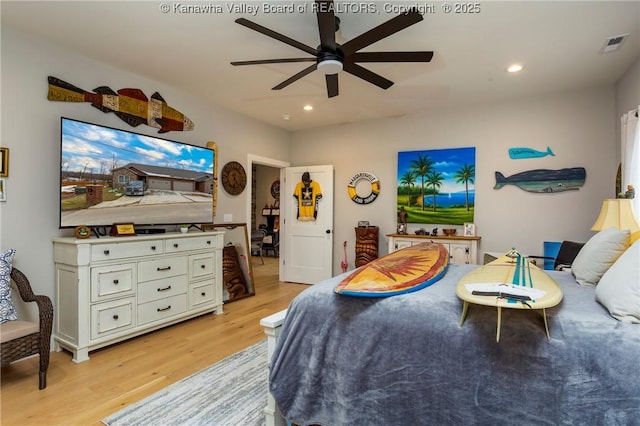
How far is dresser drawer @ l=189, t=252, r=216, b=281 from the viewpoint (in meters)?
3.55

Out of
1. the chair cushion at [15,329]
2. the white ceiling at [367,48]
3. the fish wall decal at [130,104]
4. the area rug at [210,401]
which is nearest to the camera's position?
the area rug at [210,401]

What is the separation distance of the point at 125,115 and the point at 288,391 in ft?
10.3

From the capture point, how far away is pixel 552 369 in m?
1.25

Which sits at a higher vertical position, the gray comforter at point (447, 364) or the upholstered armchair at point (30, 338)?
the gray comforter at point (447, 364)

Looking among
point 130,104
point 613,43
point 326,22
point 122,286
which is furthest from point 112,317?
point 613,43

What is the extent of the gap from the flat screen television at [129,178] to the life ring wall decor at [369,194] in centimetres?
A: 220

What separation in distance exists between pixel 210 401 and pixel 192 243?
184 centimetres

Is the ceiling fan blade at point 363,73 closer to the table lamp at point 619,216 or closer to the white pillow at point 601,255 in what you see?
the white pillow at point 601,255

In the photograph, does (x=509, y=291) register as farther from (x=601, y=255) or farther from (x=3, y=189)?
(x=3, y=189)

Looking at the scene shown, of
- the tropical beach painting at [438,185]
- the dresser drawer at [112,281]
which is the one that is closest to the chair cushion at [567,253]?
the tropical beach painting at [438,185]

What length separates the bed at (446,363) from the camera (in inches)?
47.6

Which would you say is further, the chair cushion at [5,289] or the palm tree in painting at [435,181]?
the palm tree in painting at [435,181]

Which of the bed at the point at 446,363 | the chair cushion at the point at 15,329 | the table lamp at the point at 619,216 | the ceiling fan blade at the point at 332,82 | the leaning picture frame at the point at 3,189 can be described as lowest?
the chair cushion at the point at 15,329

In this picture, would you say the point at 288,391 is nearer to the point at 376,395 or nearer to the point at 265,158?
the point at 376,395
